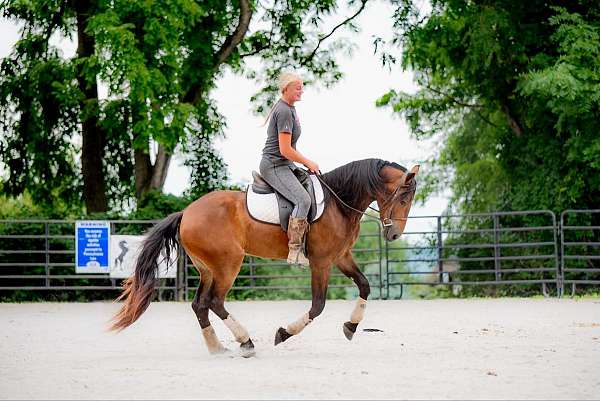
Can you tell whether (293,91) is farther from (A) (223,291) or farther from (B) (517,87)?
(B) (517,87)

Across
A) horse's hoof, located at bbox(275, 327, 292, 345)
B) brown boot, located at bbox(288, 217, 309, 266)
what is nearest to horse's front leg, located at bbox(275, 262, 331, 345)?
horse's hoof, located at bbox(275, 327, 292, 345)

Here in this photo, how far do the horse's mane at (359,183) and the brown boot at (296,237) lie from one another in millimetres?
476

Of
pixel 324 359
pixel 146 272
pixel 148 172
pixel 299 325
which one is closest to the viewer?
pixel 324 359

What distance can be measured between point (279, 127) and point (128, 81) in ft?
40.1

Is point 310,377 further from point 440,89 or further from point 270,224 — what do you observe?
point 440,89

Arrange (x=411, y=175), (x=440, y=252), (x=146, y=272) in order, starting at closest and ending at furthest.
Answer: (x=411, y=175) < (x=146, y=272) < (x=440, y=252)

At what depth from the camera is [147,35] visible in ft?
68.0

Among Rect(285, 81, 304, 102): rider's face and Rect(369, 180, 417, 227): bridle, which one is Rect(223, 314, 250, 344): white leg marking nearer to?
Rect(369, 180, 417, 227): bridle

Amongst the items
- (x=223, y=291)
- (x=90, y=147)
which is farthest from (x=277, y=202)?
(x=90, y=147)

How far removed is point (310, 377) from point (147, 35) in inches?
563

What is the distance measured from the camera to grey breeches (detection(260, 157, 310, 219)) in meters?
9.51

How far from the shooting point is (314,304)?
9.45 m

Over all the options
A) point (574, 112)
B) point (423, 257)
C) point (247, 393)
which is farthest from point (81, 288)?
point (247, 393)

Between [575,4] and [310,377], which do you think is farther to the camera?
[575,4]
